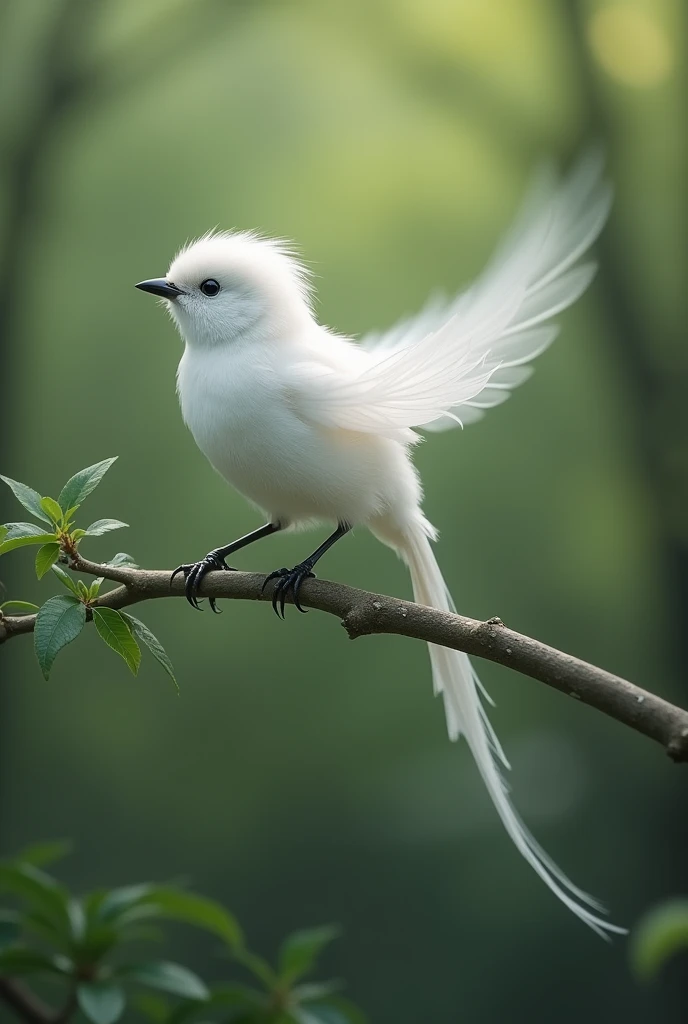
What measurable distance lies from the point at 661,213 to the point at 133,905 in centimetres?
198

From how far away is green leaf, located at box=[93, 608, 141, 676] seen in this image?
2.54 feet

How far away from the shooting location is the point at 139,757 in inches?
90.7

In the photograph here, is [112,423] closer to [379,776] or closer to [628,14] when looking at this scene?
[379,776]

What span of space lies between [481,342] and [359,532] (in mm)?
1537

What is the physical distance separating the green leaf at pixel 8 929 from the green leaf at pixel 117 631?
54 centimetres

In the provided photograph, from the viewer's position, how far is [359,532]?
7.98 feet

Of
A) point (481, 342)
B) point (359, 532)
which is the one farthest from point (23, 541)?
point (359, 532)

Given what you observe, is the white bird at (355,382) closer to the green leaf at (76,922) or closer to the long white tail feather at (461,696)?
the long white tail feather at (461,696)

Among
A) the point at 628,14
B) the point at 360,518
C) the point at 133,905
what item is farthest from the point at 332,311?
the point at 133,905

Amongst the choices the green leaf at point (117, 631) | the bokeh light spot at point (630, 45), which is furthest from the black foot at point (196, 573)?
the bokeh light spot at point (630, 45)

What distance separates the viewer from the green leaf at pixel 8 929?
1134 millimetres

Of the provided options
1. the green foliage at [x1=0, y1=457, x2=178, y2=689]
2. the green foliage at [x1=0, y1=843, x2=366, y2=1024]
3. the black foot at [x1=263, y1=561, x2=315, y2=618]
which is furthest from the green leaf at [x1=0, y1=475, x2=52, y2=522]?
the green foliage at [x1=0, y1=843, x2=366, y2=1024]

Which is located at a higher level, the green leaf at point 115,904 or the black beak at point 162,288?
the black beak at point 162,288

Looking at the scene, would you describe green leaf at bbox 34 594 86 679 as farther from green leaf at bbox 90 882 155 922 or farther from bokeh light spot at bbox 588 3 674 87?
bokeh light spot at bbox 588 3 674 87
